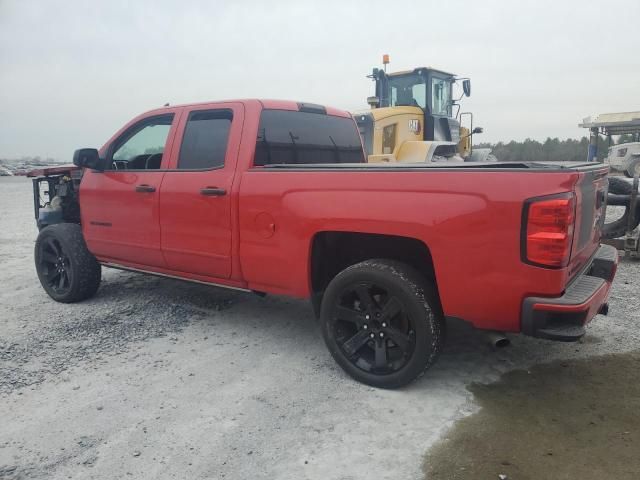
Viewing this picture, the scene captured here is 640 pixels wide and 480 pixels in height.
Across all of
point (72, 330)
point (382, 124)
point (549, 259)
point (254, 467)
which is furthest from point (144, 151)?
point (382, 124)

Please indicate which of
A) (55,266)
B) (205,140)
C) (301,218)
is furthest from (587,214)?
(55,266)

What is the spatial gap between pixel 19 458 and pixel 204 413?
3.18 ft

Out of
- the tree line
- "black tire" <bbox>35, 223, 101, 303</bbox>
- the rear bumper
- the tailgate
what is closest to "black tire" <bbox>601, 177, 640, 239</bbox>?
the tailgate

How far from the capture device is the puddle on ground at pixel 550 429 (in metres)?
2.62

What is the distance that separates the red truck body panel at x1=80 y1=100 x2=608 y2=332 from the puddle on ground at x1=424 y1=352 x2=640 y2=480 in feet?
1.84

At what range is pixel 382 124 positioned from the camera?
35.4 ft

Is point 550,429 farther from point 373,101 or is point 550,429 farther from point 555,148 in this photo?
point 555,148

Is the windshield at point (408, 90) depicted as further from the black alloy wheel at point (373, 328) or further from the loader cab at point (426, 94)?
the black alloy wheel at point (373, 328)

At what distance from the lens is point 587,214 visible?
3.34 m

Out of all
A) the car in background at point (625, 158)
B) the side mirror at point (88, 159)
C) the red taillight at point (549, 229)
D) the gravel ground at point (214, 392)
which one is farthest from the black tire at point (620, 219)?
the car in background at point (625, 158)

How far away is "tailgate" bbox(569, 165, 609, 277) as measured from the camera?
3.06 meters

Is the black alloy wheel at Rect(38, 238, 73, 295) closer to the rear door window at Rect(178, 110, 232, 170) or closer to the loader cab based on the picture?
the rear door window at Rect(178, 110, 232, 170)

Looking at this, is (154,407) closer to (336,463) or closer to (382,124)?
(336,463)

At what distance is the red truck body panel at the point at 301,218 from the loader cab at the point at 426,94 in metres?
6.85
